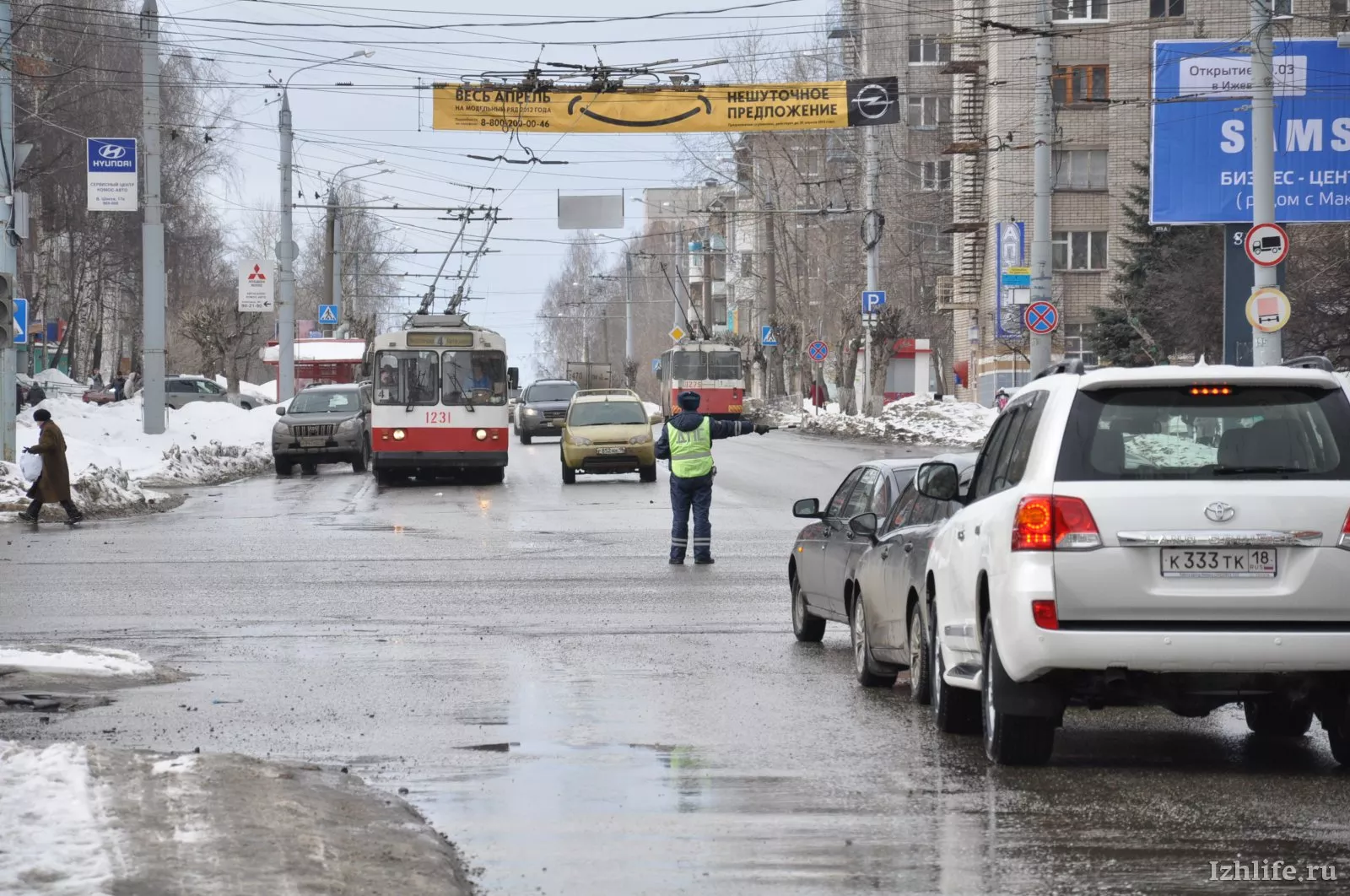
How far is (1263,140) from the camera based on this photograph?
25109mm

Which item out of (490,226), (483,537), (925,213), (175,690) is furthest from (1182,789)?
(925,213)

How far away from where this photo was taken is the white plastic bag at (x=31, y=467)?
1013 inches

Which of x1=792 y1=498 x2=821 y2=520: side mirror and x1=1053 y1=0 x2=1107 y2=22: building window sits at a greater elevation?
x1=1053 y1=0 x2=1107 y2=22: building window

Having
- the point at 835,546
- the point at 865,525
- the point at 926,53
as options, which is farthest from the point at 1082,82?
the point at 865,525

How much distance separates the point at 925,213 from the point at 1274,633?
7979 centimetres

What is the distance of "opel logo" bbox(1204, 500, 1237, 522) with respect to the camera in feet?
26.0

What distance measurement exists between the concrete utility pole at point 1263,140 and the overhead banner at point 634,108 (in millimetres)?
14941

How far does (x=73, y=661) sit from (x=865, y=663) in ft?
15.2

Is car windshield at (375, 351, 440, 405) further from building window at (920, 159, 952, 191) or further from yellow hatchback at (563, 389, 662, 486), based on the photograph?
building window at (920, 159, 952, 191)

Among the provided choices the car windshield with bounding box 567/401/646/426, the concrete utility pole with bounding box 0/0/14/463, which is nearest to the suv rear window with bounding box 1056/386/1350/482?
the concrete utility pole with bounding box 0/0/14/463

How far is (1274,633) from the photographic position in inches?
314

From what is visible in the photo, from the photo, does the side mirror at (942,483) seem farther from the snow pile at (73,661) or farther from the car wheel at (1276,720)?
the snow pile at (73,661)

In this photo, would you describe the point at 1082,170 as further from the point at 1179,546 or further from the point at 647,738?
the point at 1179,546

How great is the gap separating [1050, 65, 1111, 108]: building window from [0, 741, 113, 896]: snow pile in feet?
197
